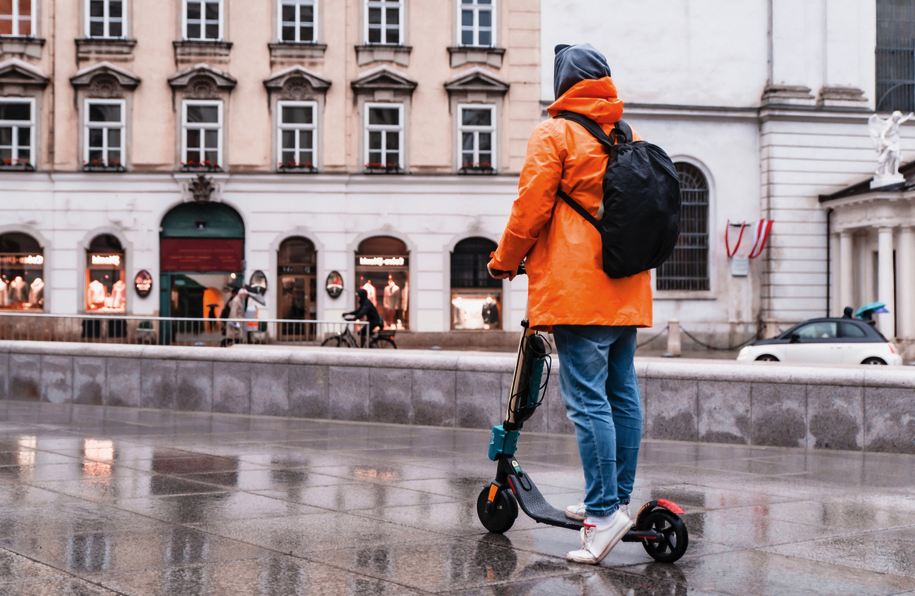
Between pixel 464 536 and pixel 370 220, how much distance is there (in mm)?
31563

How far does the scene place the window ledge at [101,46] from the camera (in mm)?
36469

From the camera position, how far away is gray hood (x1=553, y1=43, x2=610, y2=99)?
5.79 meters

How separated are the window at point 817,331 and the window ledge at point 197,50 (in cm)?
1863

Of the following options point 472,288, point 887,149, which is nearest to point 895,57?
point 887,149

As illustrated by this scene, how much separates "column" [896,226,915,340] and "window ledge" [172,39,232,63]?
19.4 metres

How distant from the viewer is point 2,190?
36.7 meters

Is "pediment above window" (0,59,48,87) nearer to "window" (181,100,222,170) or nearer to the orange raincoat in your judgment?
"window" (181,100,222,170)

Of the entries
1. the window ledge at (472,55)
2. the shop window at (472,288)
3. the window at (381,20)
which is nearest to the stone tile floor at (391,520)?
the shop window at (472,288)

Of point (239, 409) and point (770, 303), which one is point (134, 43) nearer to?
point (770, 303)

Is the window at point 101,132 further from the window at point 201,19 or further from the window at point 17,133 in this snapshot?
the window at point 201,19

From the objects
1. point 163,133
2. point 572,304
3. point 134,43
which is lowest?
point 572,304

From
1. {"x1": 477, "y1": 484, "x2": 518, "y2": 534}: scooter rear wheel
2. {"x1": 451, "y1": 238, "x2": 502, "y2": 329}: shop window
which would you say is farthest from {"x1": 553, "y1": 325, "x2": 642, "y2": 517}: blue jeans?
{"x1": 451, "y1": 238, "x2": 502, "y2": 329}: shop window

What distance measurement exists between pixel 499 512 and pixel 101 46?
33.1 m

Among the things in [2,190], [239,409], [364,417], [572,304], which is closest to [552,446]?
[364,417]
